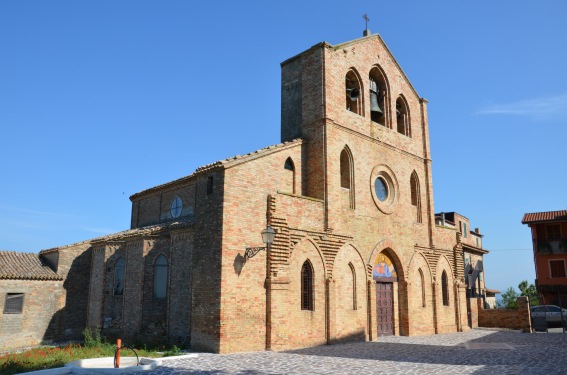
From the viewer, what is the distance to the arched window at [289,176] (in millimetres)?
16484

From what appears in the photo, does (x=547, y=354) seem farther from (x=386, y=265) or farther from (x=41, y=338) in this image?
(x=41, y=338)

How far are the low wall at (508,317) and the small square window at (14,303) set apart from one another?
2336cm

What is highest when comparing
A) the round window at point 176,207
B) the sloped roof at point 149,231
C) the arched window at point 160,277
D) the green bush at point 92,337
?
the round window at point 176,207

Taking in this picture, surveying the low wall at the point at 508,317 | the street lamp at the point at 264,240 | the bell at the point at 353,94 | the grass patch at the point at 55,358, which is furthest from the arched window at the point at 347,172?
the low wall at the point at 508,317

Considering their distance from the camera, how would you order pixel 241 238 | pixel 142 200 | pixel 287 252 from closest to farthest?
pixel 241 238 → pixel 287 252 → pixel 142 200

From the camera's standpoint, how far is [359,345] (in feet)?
52.2

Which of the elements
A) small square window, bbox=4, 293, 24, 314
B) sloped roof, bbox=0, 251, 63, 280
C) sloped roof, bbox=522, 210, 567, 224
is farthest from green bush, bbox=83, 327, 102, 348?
sloped roof, bbox=522, 210, 567, 224

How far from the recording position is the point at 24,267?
818 inches

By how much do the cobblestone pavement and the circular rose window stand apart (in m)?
5.99

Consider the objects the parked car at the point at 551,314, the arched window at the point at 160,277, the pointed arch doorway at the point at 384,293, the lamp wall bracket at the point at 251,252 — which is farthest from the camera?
the parked car at the point at 551,314

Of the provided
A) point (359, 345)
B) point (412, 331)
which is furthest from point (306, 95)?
point (412, 331)

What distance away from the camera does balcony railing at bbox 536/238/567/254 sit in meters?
35.6

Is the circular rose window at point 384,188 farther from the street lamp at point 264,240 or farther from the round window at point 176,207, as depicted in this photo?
the round window at point 176,207

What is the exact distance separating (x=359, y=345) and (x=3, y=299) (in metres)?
15.2
